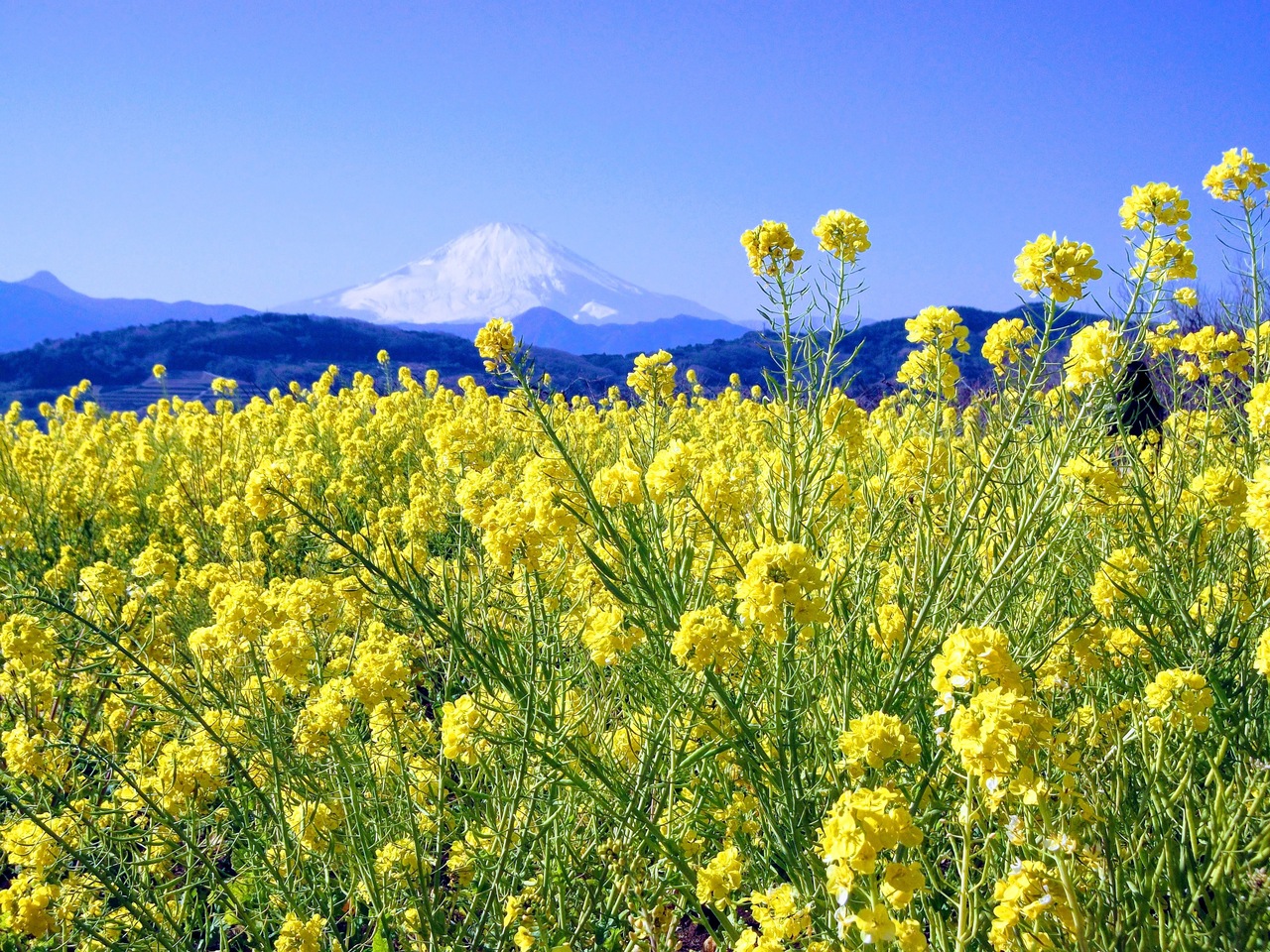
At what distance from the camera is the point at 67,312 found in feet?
484

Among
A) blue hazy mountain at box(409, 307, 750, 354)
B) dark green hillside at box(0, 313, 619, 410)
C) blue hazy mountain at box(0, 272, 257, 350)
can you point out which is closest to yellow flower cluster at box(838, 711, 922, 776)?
dark green hillside at box(0, 313, 619, 410)

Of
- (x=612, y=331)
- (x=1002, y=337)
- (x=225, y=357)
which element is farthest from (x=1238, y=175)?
(x=612, y=331)

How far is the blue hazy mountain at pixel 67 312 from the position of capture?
13688 centimetres

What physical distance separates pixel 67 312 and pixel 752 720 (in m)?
176

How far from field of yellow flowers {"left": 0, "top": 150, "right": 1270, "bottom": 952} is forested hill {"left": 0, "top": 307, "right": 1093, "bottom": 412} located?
22195 millimetres

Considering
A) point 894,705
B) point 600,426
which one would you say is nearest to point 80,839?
point 894,705

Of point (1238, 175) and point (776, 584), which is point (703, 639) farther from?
point (1238, 175)

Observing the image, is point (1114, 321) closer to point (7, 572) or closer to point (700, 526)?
point (700, 526)

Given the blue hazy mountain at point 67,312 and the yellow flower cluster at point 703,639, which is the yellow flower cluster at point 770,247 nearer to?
the yellow flower cluster at point 703,639

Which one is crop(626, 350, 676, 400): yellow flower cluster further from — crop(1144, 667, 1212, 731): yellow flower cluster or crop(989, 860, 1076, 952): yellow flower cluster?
crop(989, 860, 1076, 952): yellow flower cluster

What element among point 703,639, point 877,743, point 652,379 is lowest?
point 877,743

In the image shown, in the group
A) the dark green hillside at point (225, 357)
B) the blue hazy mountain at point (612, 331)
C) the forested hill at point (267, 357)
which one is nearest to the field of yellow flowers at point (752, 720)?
the forested hill at point (267, 357)

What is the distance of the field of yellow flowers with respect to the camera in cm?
146

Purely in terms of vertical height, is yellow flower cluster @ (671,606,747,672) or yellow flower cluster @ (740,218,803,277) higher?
yellow flower cluster @ (740,218,803,277)
